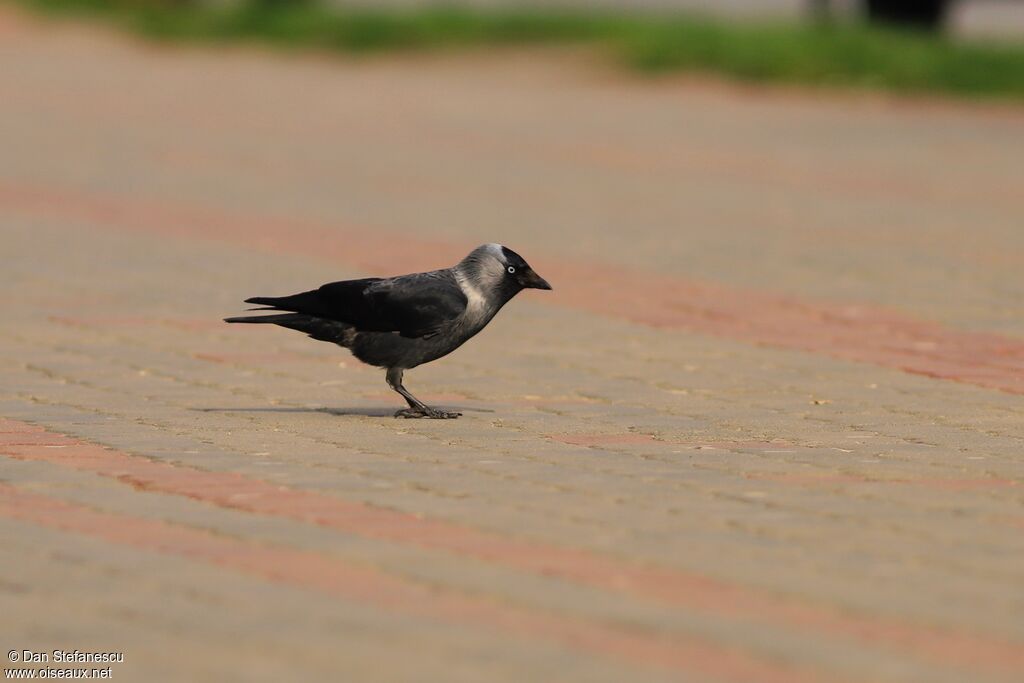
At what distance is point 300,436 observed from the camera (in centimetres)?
837

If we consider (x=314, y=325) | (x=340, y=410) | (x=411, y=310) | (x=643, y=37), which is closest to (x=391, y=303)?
(x=411, y=310)

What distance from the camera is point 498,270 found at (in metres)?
8.94

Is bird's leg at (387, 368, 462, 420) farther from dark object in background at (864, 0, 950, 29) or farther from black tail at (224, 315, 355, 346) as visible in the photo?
dark object in background at (864, 0, 950, 29)

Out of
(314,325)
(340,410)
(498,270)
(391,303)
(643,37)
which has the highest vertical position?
(643,37)

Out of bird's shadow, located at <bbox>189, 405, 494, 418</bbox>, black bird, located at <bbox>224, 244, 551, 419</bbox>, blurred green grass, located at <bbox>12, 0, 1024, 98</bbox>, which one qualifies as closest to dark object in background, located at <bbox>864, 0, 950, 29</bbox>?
blurred green grass, located at <bbox>12, 0, 1024, 98</bbox>

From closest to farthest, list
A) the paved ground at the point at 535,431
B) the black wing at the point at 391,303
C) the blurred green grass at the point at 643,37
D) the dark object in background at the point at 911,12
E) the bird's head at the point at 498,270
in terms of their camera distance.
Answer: the paved ground at the point at 535,431 < the black wing at the point at 391,303 < the bird's head at the point at 498,270 < the blurred green grass at the point at 643,37 < the dark object in background at the point at 911,12

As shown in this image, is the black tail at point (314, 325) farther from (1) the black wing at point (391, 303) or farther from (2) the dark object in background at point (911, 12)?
(2) the dark object in background at point (911, 12)

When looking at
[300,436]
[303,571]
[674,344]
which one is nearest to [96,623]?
[303,571]

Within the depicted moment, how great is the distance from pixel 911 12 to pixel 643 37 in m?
6.63

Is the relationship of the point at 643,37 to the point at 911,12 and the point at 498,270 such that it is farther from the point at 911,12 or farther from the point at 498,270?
the point at 498,270

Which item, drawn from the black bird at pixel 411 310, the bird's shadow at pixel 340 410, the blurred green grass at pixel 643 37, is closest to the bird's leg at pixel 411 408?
the black bird at pixel 411 310

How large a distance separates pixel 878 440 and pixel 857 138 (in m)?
16.2

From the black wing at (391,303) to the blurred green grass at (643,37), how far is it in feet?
66.6

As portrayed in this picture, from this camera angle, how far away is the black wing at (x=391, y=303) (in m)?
8.77
